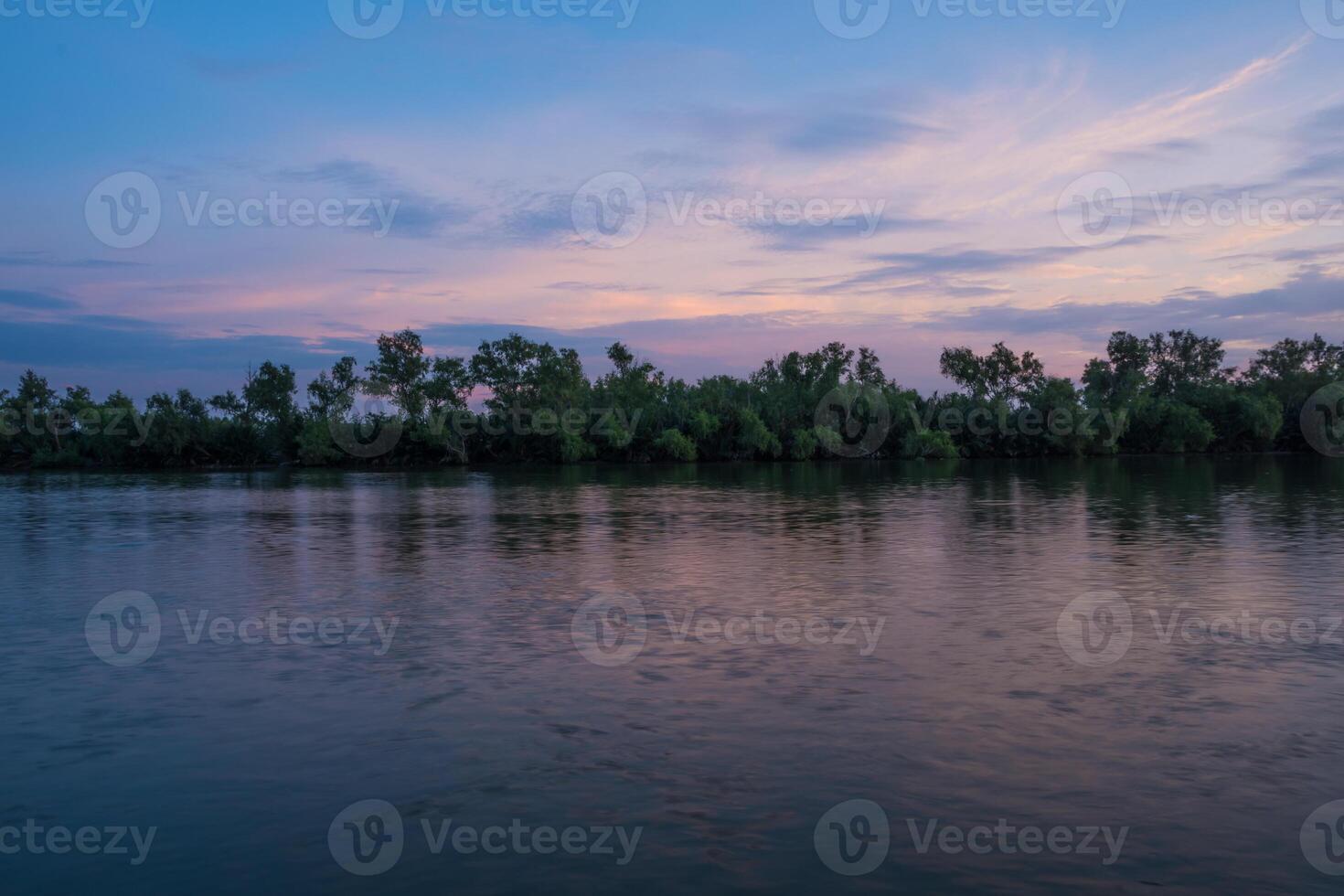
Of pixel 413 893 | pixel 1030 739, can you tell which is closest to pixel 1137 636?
pixel 1030 739

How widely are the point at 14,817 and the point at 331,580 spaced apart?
12780mm

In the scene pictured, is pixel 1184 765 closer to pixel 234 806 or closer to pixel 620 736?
pixel 620 736

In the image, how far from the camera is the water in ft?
23.7

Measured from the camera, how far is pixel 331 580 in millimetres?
20719
